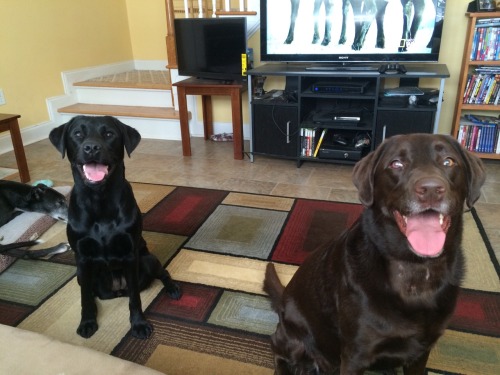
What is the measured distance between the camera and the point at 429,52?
3121 mm

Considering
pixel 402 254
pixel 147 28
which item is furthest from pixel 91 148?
pixel 147 28

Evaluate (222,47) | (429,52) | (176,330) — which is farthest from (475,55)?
(176,330)

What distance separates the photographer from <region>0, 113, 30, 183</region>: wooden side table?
2.98 metres

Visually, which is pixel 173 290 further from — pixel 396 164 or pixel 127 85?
pixel 127 85

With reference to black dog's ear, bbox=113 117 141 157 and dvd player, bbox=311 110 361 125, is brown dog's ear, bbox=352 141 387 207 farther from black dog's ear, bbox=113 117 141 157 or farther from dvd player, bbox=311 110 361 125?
dvd player, bbox=311 110 361 125

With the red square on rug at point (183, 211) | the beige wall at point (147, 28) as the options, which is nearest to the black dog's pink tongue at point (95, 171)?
the red square on rug at point (183, 211)

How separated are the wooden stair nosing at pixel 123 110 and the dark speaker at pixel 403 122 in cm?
204

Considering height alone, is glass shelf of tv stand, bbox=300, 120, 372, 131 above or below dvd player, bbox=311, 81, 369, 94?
below

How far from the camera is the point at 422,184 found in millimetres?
935

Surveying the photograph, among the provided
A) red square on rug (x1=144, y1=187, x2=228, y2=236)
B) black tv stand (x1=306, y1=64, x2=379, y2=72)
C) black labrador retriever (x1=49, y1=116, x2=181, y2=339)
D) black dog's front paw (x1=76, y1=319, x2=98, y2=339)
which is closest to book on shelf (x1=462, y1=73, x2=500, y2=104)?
black tv stand (x1=306, y1=64, x2=379, y2=72)

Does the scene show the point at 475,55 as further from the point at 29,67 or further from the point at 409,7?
the point at 29,67

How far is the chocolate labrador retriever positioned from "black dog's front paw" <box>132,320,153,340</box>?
82cm

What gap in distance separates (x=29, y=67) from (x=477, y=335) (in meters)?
4.57

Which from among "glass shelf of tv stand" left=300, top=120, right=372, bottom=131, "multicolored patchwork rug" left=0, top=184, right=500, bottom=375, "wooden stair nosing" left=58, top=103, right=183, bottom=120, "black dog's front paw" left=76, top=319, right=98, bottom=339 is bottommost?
"multicolored patchwork rug" left=0, top=184, right=500, bottom=375
